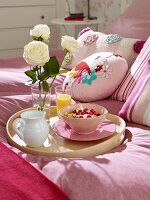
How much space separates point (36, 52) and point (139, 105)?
47cm

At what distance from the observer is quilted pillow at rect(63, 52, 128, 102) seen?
180cm

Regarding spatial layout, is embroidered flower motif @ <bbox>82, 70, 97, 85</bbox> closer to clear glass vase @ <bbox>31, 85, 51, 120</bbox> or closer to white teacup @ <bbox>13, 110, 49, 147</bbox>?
clear glass vase @ <bbox>31, 85, 51, 120</bbox>

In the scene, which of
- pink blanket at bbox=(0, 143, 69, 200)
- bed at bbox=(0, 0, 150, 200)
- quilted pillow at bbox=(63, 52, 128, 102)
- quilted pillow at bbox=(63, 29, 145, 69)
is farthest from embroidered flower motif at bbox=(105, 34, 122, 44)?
pink blanket at bbox=(0, 143, 69, 200)

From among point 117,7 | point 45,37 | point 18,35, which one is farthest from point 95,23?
point 45,37

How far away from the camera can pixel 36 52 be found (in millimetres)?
1306

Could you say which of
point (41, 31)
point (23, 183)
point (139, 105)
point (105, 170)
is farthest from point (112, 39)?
point (23, 183)

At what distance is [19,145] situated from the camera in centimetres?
133

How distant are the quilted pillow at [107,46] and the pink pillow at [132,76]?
0.12 m

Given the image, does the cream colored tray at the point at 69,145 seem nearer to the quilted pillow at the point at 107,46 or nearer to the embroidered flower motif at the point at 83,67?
the embroidered flower motif at the point at 83,67

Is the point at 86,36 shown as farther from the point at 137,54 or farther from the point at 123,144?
the point at 123,144

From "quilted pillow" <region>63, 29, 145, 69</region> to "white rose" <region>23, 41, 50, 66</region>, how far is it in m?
0.52

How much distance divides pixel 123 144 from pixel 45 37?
0.46 meters

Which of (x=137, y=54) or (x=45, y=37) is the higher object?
(x=45, y=37)

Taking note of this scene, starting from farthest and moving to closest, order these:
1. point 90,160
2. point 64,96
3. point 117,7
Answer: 1. point 117,7
2. point 64,96
3. point 90,160
